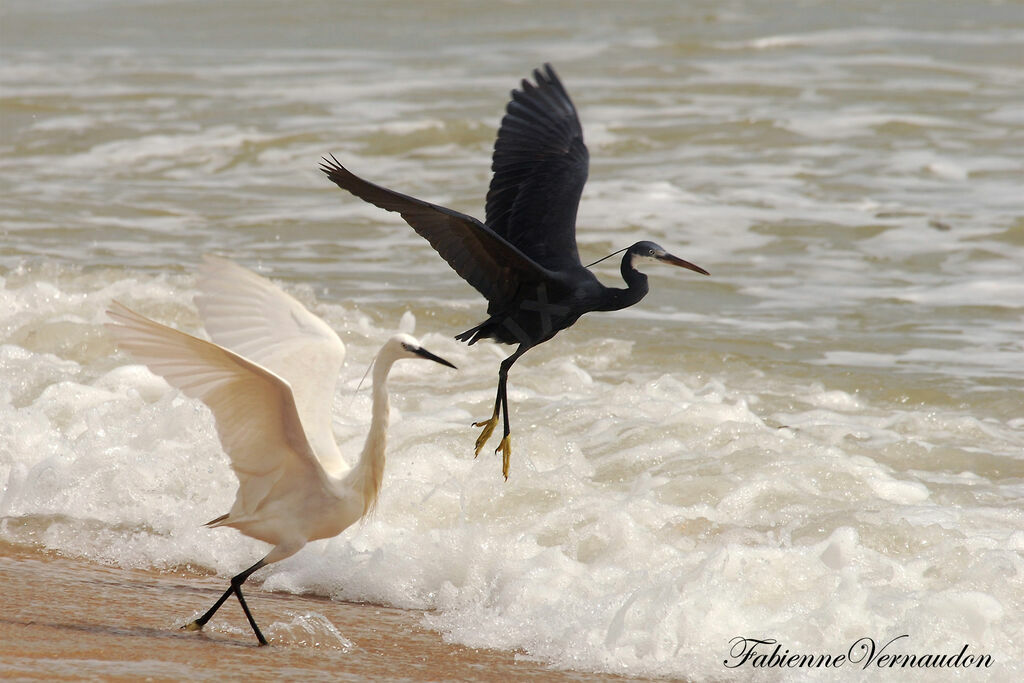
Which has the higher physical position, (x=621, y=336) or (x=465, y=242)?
(x=465, y=242)

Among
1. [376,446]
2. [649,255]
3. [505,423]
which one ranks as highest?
[649,255]

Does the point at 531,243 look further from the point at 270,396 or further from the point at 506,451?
the point at 270,396

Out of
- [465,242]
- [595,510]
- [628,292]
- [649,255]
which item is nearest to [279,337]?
[465,242]

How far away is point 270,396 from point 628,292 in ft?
6.88

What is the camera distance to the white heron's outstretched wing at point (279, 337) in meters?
4.55

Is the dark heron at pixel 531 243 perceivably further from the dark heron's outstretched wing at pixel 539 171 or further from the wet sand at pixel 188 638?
the wet sand at pixel 188 638

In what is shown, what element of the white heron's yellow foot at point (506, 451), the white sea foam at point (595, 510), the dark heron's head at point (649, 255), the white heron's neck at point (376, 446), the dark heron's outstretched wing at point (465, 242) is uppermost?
the dark heron's outstretched wing at point (465, 242)

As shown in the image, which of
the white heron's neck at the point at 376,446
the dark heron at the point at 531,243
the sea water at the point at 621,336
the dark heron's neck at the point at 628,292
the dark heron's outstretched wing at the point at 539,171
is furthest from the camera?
the dark heron's outstretched wing at the point at 539,171

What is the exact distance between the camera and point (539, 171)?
5.91m

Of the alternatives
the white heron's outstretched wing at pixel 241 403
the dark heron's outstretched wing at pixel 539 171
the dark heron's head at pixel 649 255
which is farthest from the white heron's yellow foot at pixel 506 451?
the white heron's outstretched wing at pixel 241 403

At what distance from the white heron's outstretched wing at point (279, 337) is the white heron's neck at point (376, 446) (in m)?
0.22

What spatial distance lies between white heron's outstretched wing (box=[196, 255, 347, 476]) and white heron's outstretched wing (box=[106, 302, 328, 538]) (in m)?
0.27

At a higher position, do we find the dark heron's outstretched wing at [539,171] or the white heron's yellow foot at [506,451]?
the dark heron's outstretched wing at [539,171]

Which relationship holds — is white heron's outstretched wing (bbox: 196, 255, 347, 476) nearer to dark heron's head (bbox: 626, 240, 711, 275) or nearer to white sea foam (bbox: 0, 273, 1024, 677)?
white sea foam (bbox: 0, 273, 1024, 677)
